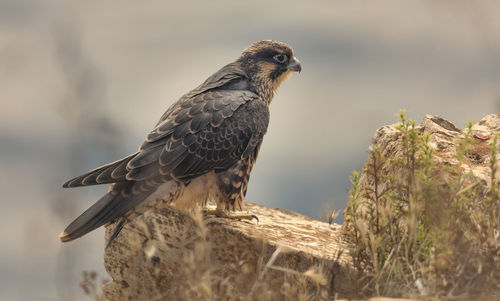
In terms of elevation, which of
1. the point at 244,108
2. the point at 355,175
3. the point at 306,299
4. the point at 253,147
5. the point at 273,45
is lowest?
the point at 306,299

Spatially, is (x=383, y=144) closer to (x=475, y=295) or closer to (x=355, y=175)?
(x=355, y=175)

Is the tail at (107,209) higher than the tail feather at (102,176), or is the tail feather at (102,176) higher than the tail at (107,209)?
the tail feather at (102,176)

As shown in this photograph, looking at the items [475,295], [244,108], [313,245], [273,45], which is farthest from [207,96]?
[475,295]

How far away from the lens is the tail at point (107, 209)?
4156 mm

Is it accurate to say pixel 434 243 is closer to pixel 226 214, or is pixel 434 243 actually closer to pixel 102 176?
pixel 226 214

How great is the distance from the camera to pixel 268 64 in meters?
5.89

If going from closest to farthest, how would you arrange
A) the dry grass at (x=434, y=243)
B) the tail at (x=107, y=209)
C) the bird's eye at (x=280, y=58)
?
1. the dry grass at (x=434, y=243)
2. the tail at (x=107, y=209)
3. the bird's eye at (x=280, y=58)

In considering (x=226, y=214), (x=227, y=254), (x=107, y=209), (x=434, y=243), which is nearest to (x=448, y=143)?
(x=434, y=243)

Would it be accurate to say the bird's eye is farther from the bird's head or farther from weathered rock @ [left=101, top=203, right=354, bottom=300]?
weathered rock @ [left=101, top=203, right=354, bottom=300]

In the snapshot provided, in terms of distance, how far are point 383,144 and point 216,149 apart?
159cm

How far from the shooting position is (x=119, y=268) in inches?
196

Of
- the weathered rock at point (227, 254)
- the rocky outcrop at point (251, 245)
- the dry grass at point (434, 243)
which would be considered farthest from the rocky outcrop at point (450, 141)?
the weathered rock at point (227, 254)

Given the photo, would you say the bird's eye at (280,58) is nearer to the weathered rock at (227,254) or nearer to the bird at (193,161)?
the bird at (193,161)

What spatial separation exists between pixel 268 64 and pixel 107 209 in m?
2.45
